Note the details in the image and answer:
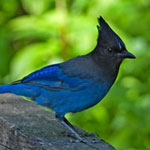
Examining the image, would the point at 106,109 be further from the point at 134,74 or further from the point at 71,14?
the point at 71,14

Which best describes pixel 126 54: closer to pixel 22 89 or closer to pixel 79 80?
pixel 79 80

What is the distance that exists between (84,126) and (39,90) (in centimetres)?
159

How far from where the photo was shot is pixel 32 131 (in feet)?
7.21

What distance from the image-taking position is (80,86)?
2.80 meters

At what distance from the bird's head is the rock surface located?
522mm

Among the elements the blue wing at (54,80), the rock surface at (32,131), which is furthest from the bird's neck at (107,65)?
the rock surface at (32,131)

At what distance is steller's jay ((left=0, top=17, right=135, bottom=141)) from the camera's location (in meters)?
2.74

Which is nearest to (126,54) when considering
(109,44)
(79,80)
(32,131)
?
(109,44)

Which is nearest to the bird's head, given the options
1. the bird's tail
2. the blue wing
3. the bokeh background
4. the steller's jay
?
the steller's jay

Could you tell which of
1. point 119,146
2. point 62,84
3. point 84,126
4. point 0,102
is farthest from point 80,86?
point 84,126

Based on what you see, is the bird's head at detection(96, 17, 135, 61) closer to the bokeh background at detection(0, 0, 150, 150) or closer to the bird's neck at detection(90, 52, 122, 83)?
the bird's neck at detection(90, 52, 122, 83)

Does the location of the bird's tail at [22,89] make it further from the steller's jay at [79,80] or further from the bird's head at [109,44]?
the bird's head at [109,44]

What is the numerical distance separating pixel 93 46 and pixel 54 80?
1412mm

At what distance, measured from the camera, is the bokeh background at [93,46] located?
4.09 metres
